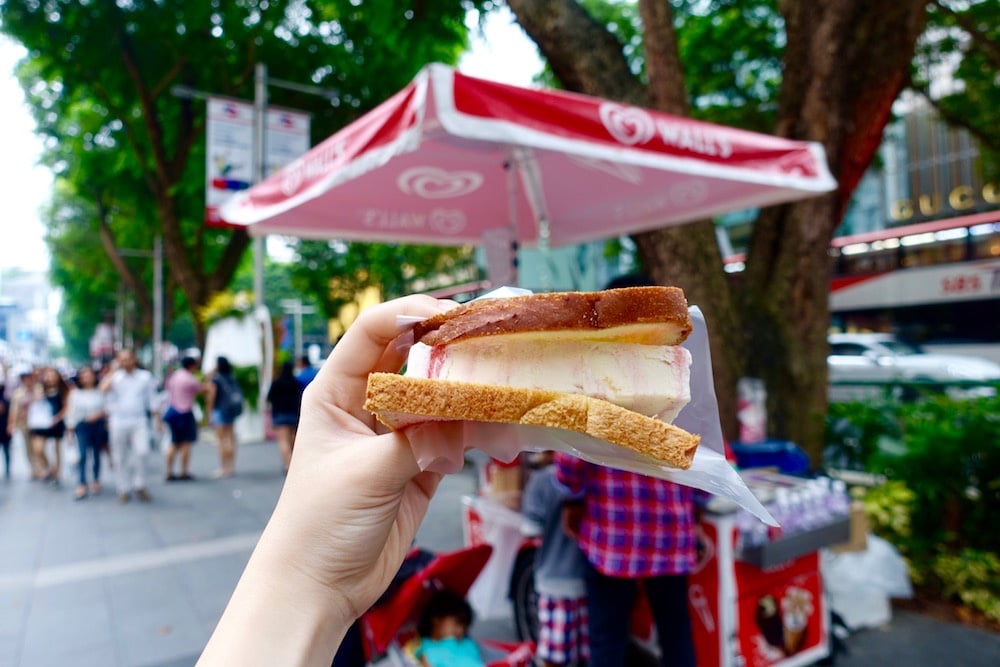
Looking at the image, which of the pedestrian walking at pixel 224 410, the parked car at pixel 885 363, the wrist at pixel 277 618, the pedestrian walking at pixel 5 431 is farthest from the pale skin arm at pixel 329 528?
the parked car at pixel 885 363

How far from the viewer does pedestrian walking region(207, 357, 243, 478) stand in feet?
33.0

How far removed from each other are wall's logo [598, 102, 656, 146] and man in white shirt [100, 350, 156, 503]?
7851 mm

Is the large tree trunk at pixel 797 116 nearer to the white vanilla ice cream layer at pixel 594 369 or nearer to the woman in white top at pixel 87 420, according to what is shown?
the white vanilla ice cream layer at pixel 594 369

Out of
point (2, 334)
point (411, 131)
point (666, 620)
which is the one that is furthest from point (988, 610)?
point (2, 334)

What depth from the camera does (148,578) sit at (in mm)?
5422

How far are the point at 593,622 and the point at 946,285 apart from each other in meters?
17.2

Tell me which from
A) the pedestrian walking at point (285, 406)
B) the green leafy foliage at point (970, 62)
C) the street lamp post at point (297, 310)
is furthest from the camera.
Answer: the street lamp post at point (297, 310)

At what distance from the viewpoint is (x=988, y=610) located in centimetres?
430

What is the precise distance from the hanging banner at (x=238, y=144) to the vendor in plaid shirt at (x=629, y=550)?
886 cm

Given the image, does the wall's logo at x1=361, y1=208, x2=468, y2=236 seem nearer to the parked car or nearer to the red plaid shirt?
the red plaid shirt

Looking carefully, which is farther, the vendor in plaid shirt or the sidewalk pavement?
the sidewalk pavement

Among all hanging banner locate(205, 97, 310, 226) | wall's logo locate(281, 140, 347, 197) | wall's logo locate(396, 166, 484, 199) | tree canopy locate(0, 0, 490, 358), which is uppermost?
tree canopy locate(0, 0, 490, 358)

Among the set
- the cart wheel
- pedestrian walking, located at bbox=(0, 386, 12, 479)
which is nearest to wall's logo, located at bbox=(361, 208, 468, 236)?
the cart wheel

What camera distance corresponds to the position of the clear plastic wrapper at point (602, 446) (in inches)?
45.4
